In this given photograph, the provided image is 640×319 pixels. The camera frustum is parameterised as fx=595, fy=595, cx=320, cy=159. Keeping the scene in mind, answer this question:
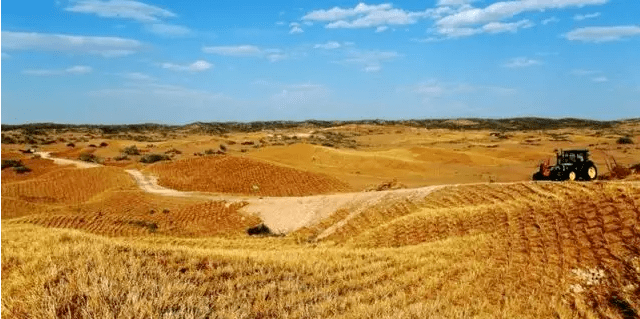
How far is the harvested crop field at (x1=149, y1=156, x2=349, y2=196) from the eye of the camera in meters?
42.7

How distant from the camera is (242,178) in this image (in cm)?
4478

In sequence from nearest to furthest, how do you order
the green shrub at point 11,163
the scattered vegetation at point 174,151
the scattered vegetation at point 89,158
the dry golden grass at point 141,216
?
the dry golden grass at point 141,216 → the green shrub at point 11,163 → the scattered vegetation at point 89,158 → the scattered vegetation at point 174,151

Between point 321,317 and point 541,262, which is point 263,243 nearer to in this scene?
point 541,262

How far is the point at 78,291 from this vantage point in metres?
7.22

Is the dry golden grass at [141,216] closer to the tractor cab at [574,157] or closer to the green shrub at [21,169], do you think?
the tractor cab at [574,157]

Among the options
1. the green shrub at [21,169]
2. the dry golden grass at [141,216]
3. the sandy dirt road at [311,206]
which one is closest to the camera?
the dry golden grass at [141,216]

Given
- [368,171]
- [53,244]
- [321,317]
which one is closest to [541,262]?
[321,317]

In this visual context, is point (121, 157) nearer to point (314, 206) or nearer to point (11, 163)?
point (11, 163)

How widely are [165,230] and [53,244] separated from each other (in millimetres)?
15447

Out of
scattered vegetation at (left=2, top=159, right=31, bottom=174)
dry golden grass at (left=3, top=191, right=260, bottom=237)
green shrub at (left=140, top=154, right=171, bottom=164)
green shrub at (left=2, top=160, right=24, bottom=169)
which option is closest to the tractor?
dry golden grass at (left=3, top=191, right=260, bottom=237)

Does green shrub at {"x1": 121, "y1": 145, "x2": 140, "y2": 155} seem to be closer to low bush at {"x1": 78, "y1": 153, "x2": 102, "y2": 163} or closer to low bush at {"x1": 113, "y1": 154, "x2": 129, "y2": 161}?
low bush at {"x1": 113, "y1": 154, "x2": 129, "y2": 161}

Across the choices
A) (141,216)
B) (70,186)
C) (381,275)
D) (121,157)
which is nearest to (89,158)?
(121,157)

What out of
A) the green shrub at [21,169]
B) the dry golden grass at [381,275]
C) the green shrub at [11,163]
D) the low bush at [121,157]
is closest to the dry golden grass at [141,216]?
the dry golden grass at [381,275]

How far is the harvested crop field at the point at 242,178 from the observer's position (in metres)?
42.7
